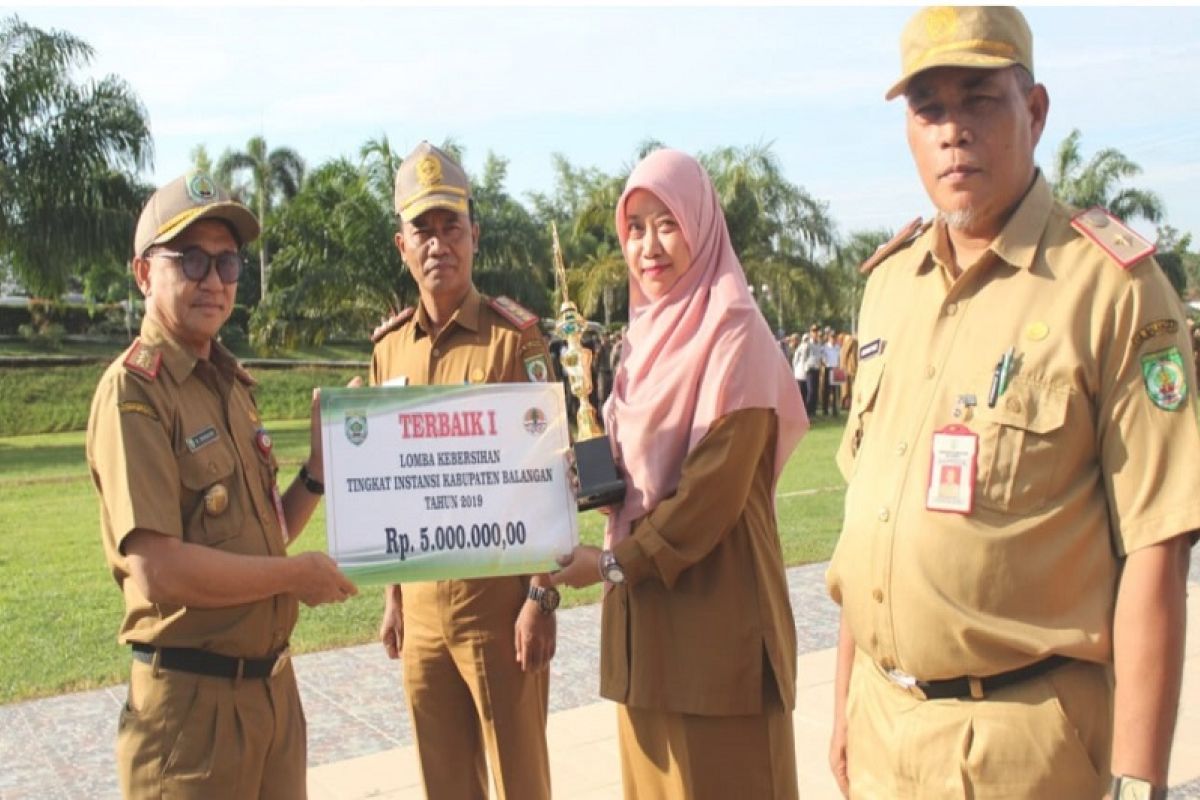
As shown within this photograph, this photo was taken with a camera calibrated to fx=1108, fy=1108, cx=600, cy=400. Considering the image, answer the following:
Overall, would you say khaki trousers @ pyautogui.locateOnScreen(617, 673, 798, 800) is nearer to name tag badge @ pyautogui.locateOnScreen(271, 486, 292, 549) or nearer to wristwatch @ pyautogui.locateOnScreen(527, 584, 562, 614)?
wristwatch @ pyautogui.locateOnScreen(527, 584, 562, 614)

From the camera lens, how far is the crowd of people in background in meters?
24.2

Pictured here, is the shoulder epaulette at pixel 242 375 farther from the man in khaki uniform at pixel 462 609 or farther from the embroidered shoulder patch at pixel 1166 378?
the embroidered shoulder patch at pixel 1166 378

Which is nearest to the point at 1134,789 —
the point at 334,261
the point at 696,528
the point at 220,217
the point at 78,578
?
the point at 696,528

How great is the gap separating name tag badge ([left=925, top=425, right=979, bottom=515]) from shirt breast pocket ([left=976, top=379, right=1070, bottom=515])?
19mm

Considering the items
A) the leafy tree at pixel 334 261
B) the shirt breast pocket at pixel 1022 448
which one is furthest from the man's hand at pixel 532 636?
the leafy tree at pixel 334 261

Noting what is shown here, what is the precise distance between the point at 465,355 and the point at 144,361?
112 centimetres

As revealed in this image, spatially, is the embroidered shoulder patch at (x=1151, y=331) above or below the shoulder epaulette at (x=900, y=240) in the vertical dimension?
below

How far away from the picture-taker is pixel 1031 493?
205 cm

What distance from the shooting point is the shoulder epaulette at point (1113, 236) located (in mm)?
1980

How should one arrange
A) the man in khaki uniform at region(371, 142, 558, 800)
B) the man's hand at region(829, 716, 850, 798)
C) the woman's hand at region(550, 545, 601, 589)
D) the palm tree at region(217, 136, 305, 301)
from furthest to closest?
the palm tree at region(217, 136, 305, 301)
the man in khaki uniform at region(371, 142, 558, 800)
the woman's hand at region(550, 545, 601, 589)
the man's hand at region(829, 716, 850, 798)

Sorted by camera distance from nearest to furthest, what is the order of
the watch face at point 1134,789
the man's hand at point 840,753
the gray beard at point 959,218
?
the watch face at point 1134,789 → the gray beard at point 959,218 → the man's hand at point 840,753

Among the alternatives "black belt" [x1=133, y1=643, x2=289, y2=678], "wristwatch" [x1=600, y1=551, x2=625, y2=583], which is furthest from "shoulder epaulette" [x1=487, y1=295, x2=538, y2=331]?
"black belt" [x1=133, y1=643, x2=289, y2=678]

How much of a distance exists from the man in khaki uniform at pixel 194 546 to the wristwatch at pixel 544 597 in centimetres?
57

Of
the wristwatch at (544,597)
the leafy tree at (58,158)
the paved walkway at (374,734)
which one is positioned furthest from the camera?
the leafy tree at (58,158)
